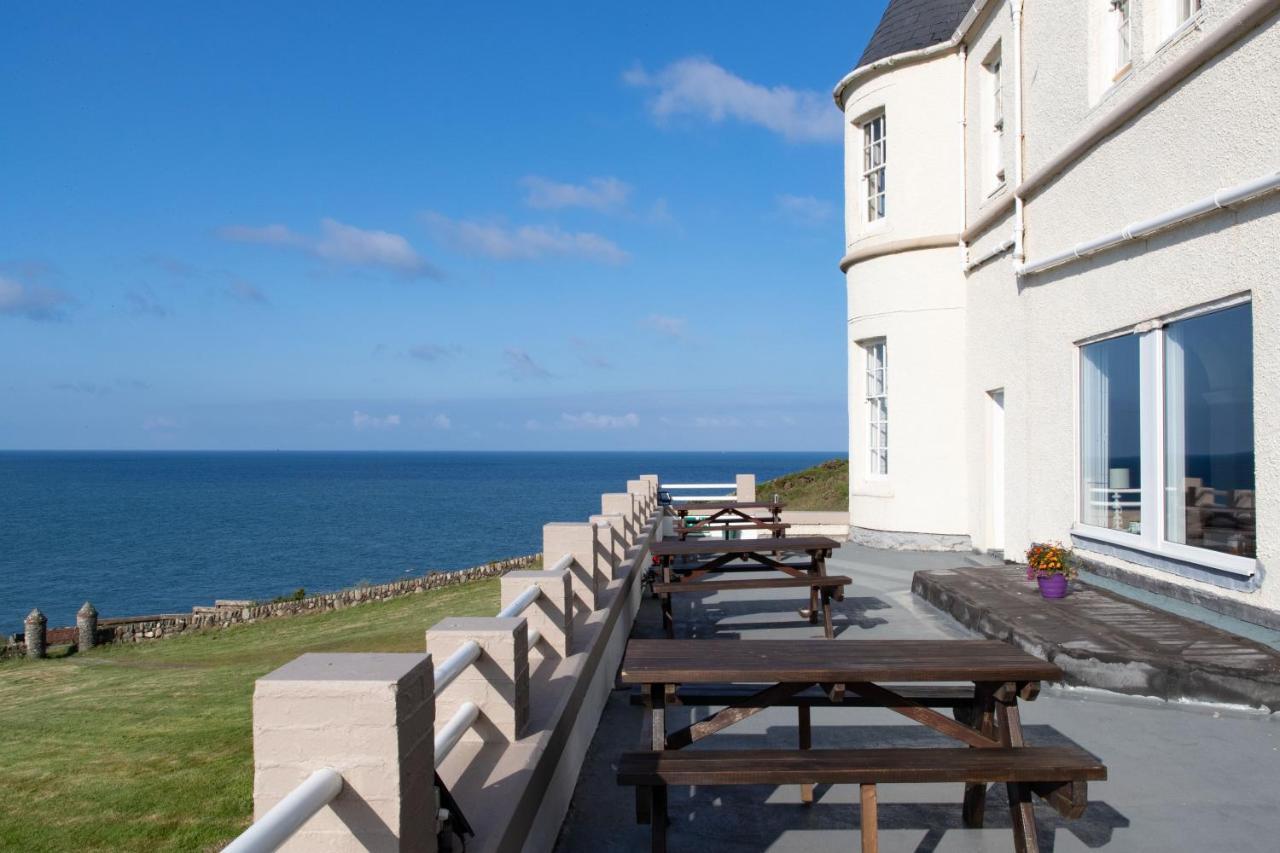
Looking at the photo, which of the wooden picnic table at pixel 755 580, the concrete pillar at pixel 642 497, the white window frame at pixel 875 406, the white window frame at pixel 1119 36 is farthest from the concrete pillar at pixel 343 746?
the white window frame at pixel 875 406

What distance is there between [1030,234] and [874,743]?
725 cm

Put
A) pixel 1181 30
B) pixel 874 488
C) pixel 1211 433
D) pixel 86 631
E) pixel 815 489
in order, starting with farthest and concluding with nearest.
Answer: pixel 815 489
pixel 86 631
pixel 874 488
pixel 1181 30
pixel 1211 433

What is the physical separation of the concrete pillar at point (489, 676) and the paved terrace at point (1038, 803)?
647 mm

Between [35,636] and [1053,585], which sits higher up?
[1053,585]

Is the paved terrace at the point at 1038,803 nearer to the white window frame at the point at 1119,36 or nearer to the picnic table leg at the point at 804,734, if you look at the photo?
the picnic table leg at the point at 804,734

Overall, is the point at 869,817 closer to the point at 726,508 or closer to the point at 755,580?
the point at 755,580

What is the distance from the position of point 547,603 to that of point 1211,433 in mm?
5386

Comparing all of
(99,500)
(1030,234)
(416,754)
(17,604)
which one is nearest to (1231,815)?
(416,754)

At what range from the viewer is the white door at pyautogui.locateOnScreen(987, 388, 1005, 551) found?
40.9 feet

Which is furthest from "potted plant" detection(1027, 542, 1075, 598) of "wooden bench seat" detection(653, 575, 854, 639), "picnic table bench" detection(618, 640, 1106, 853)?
"picnic table bench" detection(618, 640, 1106, 853)

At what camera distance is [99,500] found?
107 m

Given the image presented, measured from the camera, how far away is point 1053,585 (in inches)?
319

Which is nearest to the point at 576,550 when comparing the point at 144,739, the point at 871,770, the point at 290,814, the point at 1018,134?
the point at 871,770

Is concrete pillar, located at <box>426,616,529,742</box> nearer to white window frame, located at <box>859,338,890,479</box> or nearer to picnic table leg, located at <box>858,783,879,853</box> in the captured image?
picnic table leg, located at <box>858,783,879,853</box>
